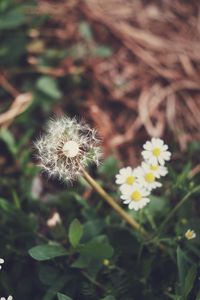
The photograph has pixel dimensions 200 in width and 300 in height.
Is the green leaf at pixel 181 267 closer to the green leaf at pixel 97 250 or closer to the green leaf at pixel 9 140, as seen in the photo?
the green leaf at pixel 97 250

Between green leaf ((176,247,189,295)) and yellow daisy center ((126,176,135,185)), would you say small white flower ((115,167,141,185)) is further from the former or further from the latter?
green leaf ((176,247,189,295))

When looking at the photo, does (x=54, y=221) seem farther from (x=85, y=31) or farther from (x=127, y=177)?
(x=85, y=31)

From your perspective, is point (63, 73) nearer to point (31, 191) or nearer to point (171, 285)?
point (31, 191)

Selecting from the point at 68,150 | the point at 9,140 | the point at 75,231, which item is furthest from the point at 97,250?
the point at 9,140

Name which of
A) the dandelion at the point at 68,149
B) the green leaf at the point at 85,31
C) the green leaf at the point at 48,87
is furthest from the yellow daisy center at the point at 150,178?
the green leaf at the point at 85,31

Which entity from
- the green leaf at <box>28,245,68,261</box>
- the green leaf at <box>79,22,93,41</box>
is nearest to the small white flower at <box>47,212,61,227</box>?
the green leaf at <box>28,245,68,261</box>

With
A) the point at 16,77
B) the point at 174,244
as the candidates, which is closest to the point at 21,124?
the point at 16,77
